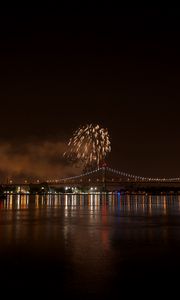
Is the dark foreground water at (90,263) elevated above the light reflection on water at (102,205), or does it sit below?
below

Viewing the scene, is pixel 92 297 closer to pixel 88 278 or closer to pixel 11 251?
pixel 88 278

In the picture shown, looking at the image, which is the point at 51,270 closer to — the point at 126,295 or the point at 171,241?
the point at 126,295

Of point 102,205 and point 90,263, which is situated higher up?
point 102,205

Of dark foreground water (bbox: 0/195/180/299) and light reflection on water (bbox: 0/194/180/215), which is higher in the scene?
light reflection on water (bbox: 0/194/180/215)

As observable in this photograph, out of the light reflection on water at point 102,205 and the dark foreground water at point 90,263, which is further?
the light reflection on water at point 102,205

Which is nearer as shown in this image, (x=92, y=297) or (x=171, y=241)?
(x=92, y=297)

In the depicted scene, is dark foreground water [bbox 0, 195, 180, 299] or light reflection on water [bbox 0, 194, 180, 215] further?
light reflection on water [bbox 0, 194, 180, 215]

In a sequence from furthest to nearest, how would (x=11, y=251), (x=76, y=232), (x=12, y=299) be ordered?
1. (x=76, y=232)
2. (x=11, y=251)
3. (x=12, y=299)

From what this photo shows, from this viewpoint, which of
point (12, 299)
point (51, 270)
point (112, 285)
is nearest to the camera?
point (12, 299)

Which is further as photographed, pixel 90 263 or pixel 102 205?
pixel 102 205

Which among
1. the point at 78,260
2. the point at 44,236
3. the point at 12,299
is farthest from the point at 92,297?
the point at 44,236
